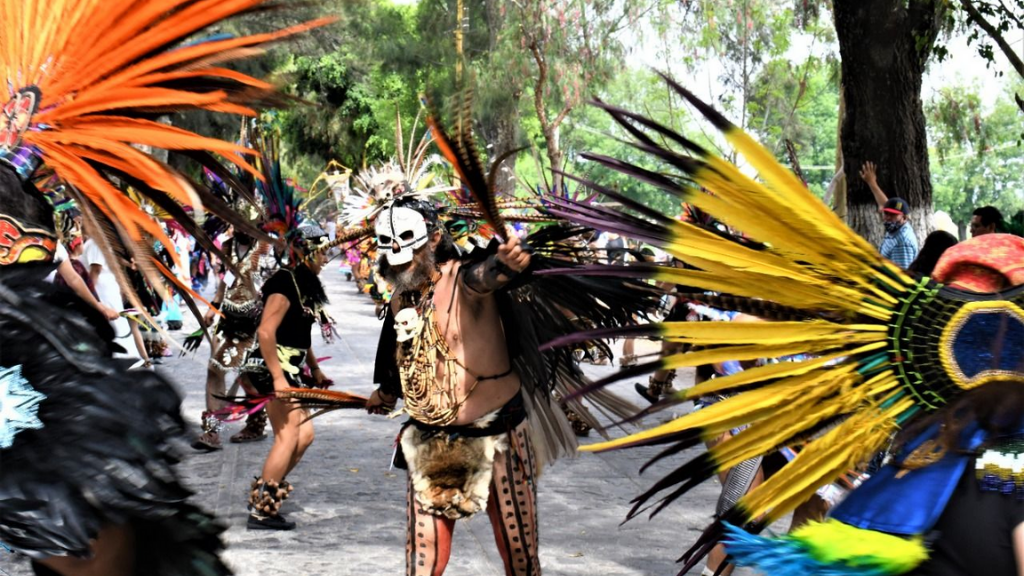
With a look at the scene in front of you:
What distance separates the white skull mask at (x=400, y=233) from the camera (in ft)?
17.3

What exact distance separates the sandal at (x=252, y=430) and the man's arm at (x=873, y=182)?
5.12 meters

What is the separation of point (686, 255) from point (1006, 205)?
72675 millimetres

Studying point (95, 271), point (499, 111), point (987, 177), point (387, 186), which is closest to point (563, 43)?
point (499, 111)

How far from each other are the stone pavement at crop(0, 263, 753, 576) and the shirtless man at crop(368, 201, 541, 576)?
3.83ft


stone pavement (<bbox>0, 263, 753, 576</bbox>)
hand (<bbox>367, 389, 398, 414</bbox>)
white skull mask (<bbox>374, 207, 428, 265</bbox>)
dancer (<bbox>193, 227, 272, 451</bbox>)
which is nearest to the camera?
white skull mask (<bbox>374, 207, 428, 265</bbox>)

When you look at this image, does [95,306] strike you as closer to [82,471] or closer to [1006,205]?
[82,471]

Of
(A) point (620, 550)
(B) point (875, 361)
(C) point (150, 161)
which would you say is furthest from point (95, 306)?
(A) point (620, 550)

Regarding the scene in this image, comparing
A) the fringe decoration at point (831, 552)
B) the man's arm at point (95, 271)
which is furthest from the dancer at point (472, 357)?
the man's arm at point (95, 271)

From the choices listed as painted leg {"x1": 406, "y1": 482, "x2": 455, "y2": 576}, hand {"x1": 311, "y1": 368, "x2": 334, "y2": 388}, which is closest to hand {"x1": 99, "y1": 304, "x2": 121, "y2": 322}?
hand {"x1": 311, "y1": 368, "x2": 334, "y2": 388}

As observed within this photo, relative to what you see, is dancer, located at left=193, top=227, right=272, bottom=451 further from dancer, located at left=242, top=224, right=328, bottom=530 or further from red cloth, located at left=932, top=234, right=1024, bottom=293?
red cloth, located at left=932, top=234, right=1024, bottom=293

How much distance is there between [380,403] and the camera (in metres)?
5.65

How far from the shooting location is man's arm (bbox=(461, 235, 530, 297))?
467 cm

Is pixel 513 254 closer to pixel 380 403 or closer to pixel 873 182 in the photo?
pixel 380 403

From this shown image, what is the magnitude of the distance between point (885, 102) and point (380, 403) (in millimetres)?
5631
